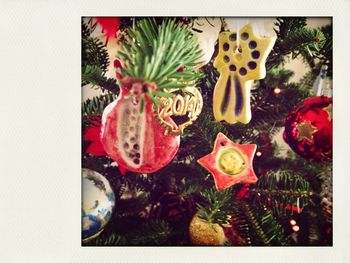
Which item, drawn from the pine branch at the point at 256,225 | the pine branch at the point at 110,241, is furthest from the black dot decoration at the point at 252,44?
the pine branch at the point at 110,241

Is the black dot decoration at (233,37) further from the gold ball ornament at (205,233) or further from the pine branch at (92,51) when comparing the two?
the gold ball ornament at (205,233)

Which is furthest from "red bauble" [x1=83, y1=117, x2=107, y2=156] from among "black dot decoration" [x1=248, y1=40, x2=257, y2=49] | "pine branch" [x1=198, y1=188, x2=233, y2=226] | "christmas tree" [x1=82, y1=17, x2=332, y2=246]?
"black dot decoration" [x1=248, y1=40, x2=257, y2=49]

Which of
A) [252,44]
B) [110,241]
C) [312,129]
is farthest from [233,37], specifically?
[110,241]

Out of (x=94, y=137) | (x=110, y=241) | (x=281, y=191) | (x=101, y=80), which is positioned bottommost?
(x=110, y=241)

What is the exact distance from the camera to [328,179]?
92 cm

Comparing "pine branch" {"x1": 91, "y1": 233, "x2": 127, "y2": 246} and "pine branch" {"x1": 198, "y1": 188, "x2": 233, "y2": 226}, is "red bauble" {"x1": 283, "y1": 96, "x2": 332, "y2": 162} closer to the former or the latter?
"pine branch" {"x1": 198, "y1": 188, "x2": 233, "y2": 226}

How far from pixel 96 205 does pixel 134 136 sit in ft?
0.55

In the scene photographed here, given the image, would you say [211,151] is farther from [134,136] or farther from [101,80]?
[101,80]

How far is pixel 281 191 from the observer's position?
92cm

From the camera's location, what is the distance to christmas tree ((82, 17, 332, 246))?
3.01ft

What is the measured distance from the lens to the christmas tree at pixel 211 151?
0.92 m
